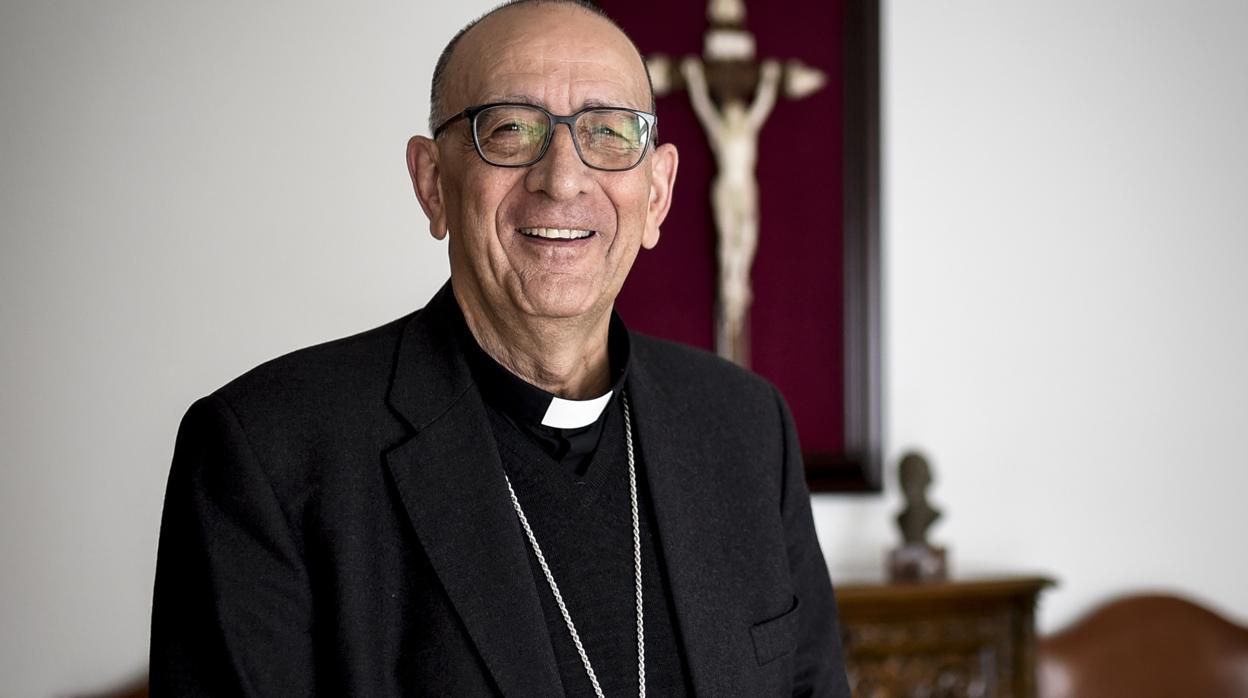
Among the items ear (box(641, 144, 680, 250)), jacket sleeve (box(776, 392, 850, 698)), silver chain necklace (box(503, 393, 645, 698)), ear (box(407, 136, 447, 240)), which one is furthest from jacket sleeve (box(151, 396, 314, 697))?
jacket sleeve (box(776, 392, 850, 698))

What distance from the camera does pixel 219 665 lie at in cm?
131

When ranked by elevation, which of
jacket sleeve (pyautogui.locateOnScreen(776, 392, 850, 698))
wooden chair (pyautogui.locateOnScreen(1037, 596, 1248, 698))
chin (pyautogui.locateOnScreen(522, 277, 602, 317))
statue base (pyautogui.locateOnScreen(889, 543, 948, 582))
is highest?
chin (pyautogui.locateOnScreen(522, 277, 602, 317))

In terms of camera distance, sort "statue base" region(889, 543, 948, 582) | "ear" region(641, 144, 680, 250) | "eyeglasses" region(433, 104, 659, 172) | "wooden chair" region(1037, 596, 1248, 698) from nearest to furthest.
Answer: "eyeglasses" region(433, 104, 659, 172)
"ear" region(641, 144, 680, 250)
"statue base" region(889, 543, 948, 582)
"wooden chair" region(1037, 596, 1248, 698)

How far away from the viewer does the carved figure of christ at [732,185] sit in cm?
329

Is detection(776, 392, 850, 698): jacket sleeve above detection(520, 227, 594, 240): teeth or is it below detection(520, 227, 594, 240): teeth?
below

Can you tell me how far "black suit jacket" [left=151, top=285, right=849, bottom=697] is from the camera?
4.42 ft

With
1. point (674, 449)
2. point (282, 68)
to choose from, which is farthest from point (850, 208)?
point (674, 449)

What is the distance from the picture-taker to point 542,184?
152cm

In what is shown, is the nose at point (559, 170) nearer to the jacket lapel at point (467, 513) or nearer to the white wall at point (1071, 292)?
the jacket lapel at point (467, 513)

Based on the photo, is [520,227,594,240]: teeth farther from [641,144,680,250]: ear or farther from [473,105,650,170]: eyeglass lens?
[641,144,680,250]: ear

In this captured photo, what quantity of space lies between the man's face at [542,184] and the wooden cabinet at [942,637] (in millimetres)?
1829

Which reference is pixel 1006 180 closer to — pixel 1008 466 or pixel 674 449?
pixel 1008 466

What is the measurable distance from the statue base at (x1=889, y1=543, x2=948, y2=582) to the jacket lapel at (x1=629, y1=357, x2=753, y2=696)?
1647mm

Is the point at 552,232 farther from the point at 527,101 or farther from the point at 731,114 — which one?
the point at 731,114
